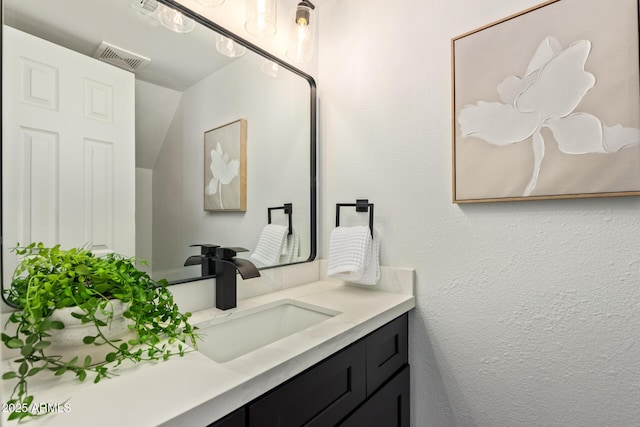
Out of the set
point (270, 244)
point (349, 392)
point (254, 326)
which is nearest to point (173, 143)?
point (270, 244)

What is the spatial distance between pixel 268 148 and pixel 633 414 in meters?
1.33

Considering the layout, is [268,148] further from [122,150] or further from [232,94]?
[122,150]

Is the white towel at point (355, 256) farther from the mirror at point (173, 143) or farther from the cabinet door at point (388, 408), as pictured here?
the cabinet door at point (388, 408)

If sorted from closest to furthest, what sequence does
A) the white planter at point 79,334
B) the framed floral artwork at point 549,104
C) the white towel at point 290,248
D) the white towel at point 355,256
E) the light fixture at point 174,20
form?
the white planter at point 79,334 → the framed floral artwork at point 549,104 → the light fixture at point 174,20 → the white towel at point 355,256 → the white towel at point 290,248

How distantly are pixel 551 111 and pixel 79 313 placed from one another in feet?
4.06

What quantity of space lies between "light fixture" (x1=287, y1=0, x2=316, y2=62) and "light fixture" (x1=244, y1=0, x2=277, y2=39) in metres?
0.15

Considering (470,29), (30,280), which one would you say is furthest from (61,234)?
(470,29)

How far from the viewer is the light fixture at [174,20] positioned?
94 centimetres

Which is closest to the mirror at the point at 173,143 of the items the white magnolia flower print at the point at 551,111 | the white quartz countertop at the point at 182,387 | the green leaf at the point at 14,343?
the green leaf at the point at 14,343

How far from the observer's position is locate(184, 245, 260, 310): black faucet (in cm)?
101

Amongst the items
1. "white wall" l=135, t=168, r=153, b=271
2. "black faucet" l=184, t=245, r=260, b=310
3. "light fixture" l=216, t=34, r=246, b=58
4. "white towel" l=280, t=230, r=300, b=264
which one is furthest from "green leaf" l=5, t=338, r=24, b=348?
"light fixture" l=216, t=34, r=246, b=58

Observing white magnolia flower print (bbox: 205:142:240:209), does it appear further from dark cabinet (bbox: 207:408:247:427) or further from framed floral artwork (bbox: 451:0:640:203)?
framed floral artwork (bbox: 451:0:640:203)

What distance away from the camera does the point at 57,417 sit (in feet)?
1.66

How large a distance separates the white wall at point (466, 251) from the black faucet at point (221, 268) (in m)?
0.55
